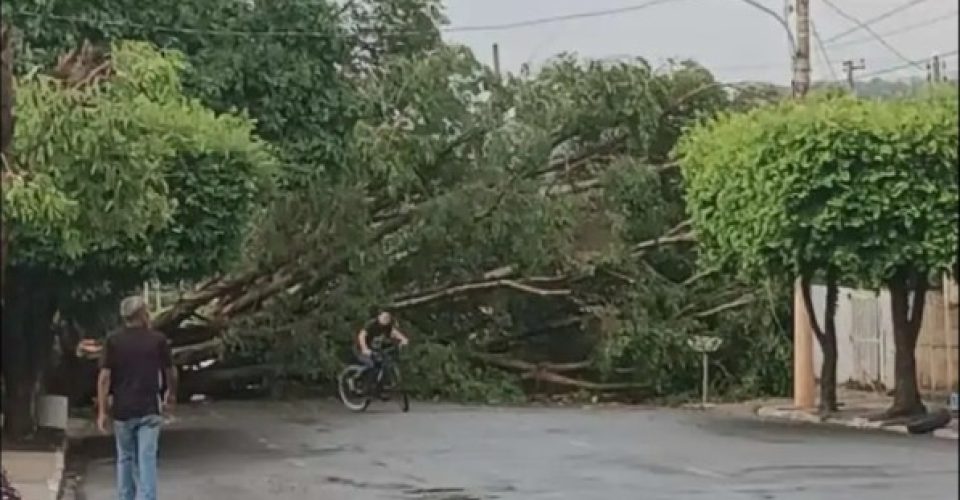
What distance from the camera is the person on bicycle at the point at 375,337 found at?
31.7 m

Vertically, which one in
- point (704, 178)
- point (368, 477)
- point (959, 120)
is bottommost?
point (368, 477)

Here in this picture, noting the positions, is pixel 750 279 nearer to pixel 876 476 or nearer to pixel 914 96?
pixel 876 476

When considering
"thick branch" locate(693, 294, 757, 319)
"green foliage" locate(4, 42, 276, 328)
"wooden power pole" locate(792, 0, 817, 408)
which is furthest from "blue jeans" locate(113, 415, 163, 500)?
"thick branch" locate(693, 294, 757, 319)

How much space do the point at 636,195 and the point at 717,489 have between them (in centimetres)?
1677

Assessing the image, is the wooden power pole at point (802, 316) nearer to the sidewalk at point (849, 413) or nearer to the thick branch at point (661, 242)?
the sidewalk at point (849, 413)

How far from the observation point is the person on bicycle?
31656 mm

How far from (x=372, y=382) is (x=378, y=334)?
0.82 meters

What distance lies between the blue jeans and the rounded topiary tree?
40.8 feet

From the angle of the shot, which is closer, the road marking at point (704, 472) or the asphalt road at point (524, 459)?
the asphalt road at point (524, 459)

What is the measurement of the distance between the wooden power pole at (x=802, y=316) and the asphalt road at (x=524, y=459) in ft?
5.59

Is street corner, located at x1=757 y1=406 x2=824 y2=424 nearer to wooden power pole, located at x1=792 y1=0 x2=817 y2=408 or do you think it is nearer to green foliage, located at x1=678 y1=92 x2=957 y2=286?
wooden power pole, located at x1=792 y1=0 x2=817 y2=408

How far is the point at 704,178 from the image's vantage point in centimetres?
2836

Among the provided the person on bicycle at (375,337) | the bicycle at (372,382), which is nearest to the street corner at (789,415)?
the bicycle at (372,382)

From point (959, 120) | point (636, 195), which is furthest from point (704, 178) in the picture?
point (959, 120)
